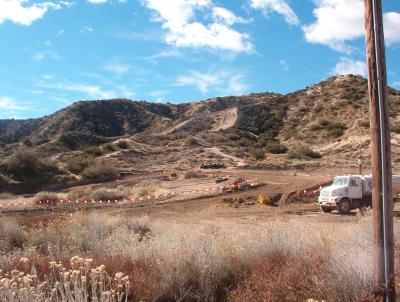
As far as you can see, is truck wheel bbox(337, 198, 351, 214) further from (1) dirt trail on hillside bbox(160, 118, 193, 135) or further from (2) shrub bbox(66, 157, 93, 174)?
(1) dirt trail on hillside bbox(160, 118, 193, 135)

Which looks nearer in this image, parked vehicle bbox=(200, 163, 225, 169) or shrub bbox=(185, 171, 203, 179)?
shrub bbox=(185, 171, 203, 179)

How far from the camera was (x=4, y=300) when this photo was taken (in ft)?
19.1

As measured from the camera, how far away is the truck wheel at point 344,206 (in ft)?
82.7

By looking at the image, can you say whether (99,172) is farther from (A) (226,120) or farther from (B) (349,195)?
(A) (226,120)

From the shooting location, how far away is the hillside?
62625mm

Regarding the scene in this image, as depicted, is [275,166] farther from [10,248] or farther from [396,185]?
[10,248]

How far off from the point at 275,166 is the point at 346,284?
46.5 meters

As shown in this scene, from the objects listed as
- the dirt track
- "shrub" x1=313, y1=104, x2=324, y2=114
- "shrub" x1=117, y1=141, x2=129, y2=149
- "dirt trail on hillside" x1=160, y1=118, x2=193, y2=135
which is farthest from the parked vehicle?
"shrub" x1=313, y1=104, x2=324, y2=114

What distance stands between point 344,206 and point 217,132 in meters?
66.7

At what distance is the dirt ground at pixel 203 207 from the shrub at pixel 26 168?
867 centimetres

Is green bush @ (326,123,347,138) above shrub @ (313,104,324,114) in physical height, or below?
below

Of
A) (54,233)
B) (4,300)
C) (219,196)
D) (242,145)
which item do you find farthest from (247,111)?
(4,300)

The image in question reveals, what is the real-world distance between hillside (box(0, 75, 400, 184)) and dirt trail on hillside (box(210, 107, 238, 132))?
0.23 meters

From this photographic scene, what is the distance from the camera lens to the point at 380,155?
7133 mm
